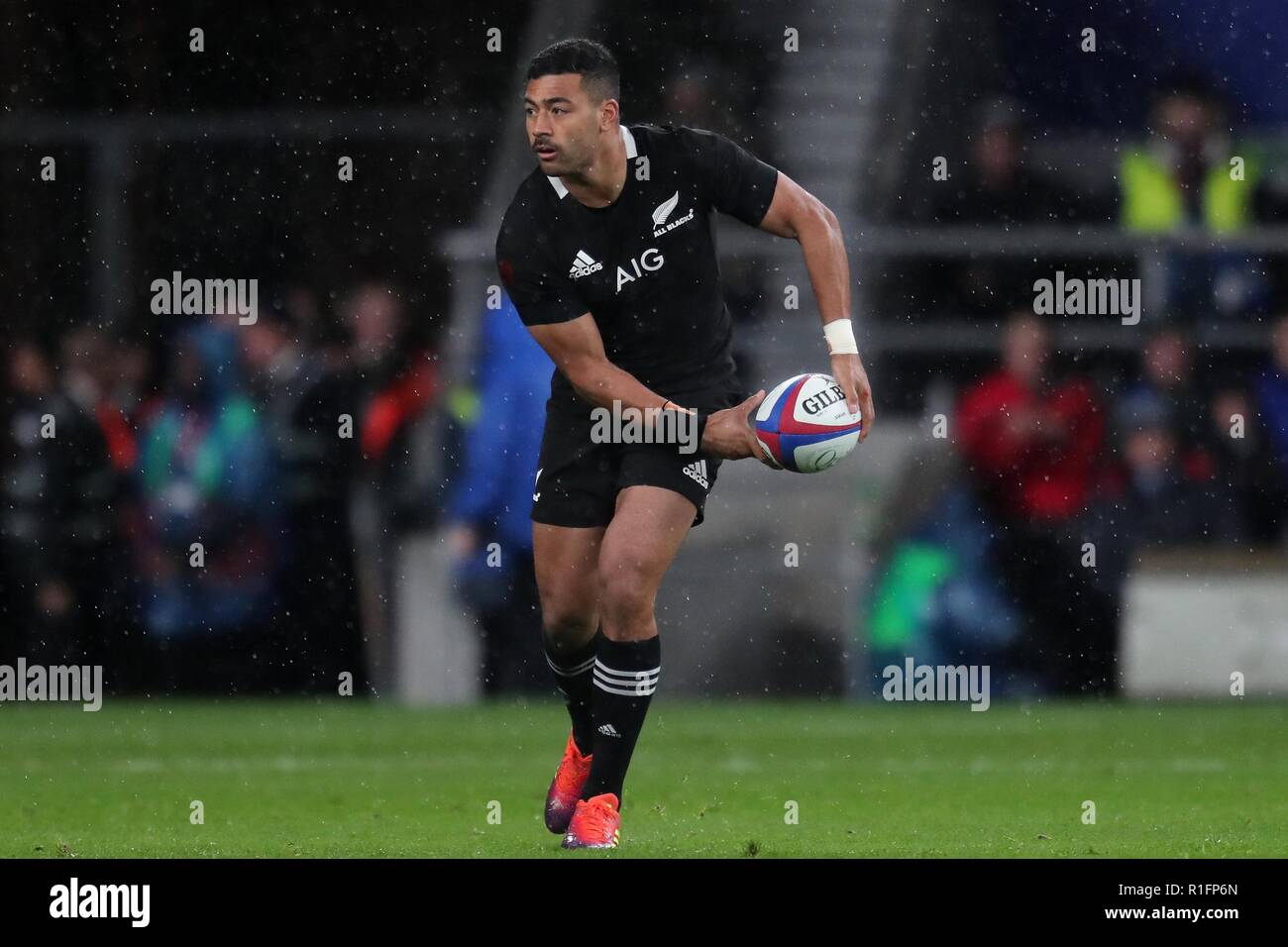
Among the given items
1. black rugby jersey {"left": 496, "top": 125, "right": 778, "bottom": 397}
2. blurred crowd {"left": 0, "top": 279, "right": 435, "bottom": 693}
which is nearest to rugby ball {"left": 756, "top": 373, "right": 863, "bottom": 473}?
black rugby jersey {"left": 496, "top": 125, "right": 778, "bottom": 397}

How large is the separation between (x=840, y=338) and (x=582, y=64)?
42.4 inches

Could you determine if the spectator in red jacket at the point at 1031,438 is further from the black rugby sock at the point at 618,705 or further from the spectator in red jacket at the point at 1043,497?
the black rugby sock at the point at 618,705

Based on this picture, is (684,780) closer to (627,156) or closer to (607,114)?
(627,156)

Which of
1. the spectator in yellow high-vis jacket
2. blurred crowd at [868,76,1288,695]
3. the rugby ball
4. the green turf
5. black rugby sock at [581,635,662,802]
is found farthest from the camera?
the spectator in yellow high-vis jacket

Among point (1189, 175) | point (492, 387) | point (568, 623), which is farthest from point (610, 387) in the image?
point (1189, 175)

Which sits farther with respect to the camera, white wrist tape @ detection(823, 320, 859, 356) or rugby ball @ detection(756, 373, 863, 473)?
white wrist tape @ detection(823, 320, 859, 356)

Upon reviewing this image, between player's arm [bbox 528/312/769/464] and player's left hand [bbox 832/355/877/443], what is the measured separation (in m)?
0.24

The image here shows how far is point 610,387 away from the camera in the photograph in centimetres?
711

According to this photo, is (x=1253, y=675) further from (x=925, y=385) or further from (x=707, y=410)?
(x=707, y=410)

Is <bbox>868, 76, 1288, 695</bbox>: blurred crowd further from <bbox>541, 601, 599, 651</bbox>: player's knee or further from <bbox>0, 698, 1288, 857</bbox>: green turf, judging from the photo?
<bbox>541, 601, 599, 651</bbox>: player's knee

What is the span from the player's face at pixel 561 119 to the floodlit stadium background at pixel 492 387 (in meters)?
5.08

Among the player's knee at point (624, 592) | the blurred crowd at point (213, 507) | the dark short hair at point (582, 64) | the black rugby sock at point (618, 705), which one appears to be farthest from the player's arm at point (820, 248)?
the blurred crowd at point (213, 507)

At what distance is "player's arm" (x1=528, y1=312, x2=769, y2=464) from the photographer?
704cm

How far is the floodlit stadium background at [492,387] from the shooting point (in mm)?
12523
